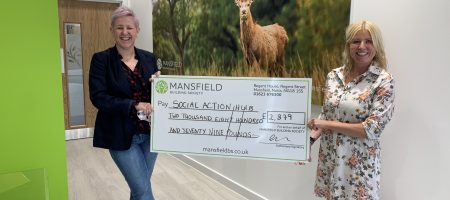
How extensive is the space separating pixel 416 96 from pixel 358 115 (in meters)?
0.43

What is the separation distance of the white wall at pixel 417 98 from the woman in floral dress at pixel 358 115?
11.8 inches

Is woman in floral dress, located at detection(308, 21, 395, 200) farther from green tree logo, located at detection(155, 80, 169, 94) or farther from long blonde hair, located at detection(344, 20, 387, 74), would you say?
green tree logo, located at detection(155, 80, 169, 94)

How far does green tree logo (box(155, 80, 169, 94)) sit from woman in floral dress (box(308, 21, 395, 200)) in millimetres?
786

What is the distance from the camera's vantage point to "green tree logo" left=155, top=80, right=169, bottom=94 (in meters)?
1.87

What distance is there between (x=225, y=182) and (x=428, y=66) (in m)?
2.27

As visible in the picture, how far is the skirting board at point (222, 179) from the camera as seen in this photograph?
3.13 metres

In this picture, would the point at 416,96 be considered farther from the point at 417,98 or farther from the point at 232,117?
the point at 232,117

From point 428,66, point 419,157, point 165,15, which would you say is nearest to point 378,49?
point 428,66

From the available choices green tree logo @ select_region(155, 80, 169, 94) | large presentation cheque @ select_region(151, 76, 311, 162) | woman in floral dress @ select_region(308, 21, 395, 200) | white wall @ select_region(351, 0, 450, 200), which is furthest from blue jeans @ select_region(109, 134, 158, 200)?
white wall @ select_region(351, 0, 450, 200)

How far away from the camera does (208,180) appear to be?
12.0ft

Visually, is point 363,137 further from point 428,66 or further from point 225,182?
point 225,182

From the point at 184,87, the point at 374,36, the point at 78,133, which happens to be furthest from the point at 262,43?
the point at 78,133

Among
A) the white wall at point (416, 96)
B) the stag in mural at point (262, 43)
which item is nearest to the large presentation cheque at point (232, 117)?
the white wall at point (416, 96)

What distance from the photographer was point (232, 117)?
187cm
